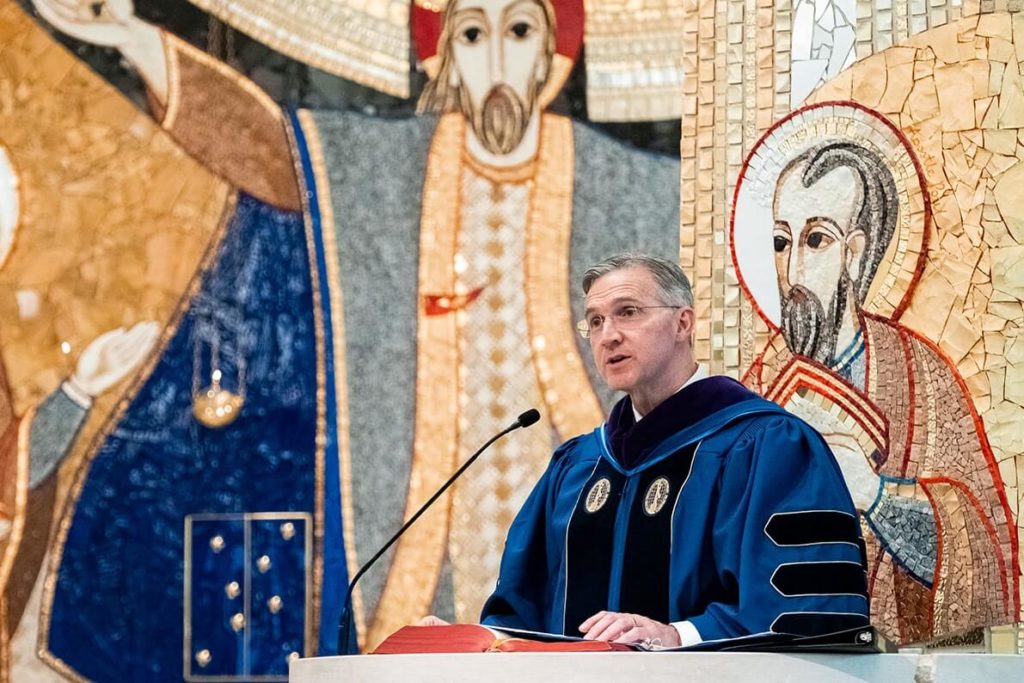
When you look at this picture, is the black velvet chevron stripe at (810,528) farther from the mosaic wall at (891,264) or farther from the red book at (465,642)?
the mosaic wall at (891,264)

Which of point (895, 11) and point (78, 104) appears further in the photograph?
point (78, 104)

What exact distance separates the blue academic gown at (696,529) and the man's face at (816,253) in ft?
3.28

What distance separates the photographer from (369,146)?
6504mm

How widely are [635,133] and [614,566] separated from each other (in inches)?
84.7

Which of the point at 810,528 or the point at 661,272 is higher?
the point at 661,272

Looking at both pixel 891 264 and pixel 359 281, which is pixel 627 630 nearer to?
pixel 891 264

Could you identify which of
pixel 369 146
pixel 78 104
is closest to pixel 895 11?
pixel 369 146

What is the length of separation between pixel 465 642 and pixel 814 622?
32.6 inches

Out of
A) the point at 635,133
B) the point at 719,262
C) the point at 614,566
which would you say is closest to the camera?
the point at 614,566

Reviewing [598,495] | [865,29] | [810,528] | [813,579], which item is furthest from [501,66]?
[813,579]

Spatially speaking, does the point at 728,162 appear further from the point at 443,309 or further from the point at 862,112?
the point at 443,309

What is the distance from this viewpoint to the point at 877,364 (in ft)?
18.3

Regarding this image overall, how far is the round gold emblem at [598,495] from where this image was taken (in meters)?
4.75

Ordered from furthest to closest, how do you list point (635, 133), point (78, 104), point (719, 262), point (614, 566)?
point (78, 104)
point (635, 133)
point (719, 262)
point (614, 566)
